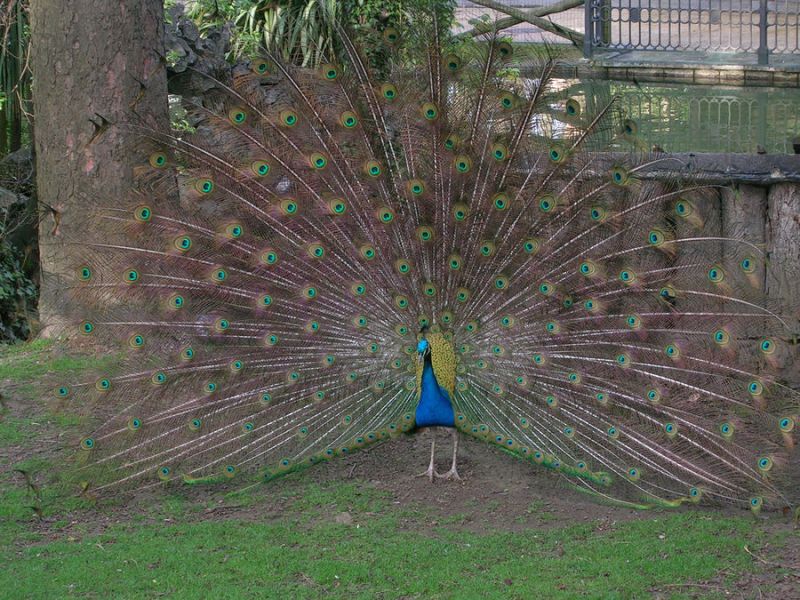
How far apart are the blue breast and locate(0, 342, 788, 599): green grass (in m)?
0.56

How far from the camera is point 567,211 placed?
5.95 m

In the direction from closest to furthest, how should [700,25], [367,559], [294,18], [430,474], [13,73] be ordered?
[367,559]
[430,474]
[13,73]
[294,18]
[700,25]

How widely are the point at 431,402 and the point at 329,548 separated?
40.5 inches

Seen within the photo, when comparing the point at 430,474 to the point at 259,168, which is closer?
the point at 259,168

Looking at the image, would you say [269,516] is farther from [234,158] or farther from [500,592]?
[234,158]

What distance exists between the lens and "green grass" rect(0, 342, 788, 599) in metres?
4.88

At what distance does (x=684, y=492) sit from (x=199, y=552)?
8.80 ft

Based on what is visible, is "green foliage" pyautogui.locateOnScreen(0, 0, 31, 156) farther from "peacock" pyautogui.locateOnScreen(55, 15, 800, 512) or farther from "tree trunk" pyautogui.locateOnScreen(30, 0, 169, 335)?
"peacock" pyautogui.locateOnScreen(55, 15, 800, 512)

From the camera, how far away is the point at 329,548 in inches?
211

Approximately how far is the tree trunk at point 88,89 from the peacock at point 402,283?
5.64 ft

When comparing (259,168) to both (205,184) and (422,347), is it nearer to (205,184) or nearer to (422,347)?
(205,184)

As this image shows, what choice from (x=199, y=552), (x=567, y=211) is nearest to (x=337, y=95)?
(x=567, y=211)

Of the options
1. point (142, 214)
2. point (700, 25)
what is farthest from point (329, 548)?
point (700, 25)

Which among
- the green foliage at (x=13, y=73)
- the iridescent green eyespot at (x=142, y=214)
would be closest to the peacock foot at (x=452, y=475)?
the iridescent green eyespot at (x=142, y=214)
